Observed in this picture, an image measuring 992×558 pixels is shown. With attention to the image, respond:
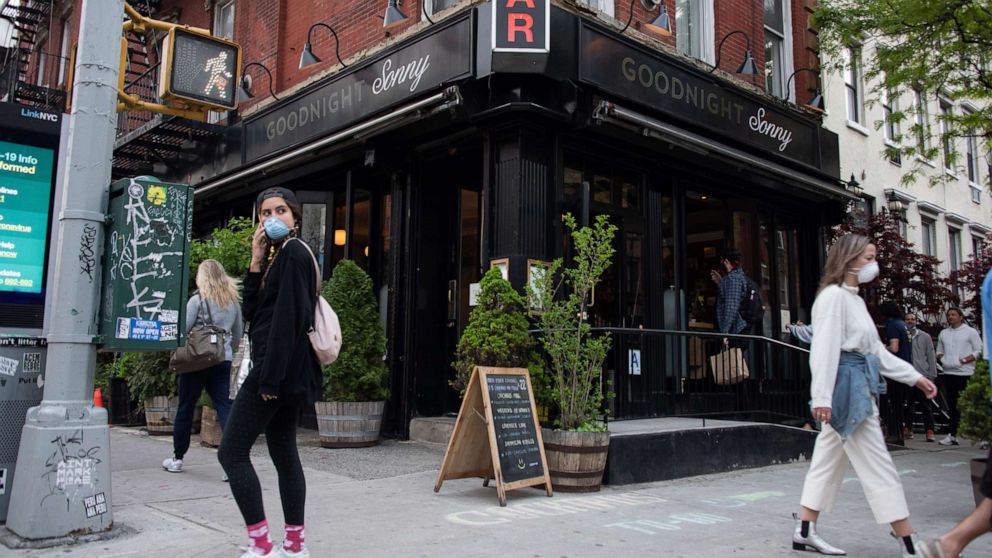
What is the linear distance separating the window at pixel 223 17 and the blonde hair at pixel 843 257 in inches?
510

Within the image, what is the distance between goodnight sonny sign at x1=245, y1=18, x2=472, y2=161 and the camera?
8.29m

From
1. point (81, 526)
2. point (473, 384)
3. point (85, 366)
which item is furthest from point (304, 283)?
point (473, 384)

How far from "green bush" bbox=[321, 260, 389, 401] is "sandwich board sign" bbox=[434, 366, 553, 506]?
2426mm

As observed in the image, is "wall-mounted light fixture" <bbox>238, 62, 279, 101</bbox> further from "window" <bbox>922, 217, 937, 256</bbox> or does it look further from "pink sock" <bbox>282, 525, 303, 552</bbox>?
"window" <bbox>922, 217, 937, 256</bbox>

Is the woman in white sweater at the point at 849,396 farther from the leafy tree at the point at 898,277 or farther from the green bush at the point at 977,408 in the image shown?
the leafy tree at the point at 898,277

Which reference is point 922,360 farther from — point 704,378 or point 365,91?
point 365,91

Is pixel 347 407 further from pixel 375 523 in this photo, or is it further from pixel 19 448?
pixel 19 448

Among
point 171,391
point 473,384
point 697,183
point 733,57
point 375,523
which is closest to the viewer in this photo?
point 375,523

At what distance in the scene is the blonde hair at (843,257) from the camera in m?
4.56

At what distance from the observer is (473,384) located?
602 cm

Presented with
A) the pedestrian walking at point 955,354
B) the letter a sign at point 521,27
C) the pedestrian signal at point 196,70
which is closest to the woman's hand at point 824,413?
the letter a sign at point 521,27

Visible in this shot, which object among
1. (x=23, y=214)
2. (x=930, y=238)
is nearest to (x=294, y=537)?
(x=23, y=214)

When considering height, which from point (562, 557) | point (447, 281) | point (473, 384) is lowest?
point (562, 557)

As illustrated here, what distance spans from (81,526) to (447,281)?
19.3 feet
